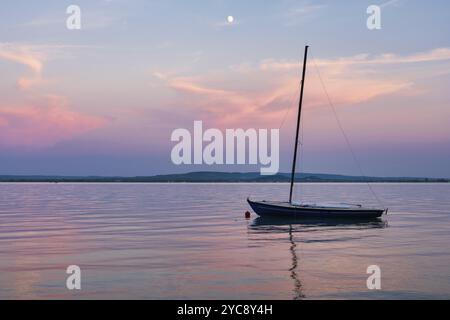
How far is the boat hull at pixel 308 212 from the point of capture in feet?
206

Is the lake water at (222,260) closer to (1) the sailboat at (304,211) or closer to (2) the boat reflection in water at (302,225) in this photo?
(2) the boat reflection in water at (302,225)

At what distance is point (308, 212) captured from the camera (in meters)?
62.7

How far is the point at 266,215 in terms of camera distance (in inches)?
2554

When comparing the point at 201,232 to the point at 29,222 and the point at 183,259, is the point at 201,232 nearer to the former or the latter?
the point at 183,259

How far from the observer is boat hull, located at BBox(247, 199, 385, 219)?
6278 cm
